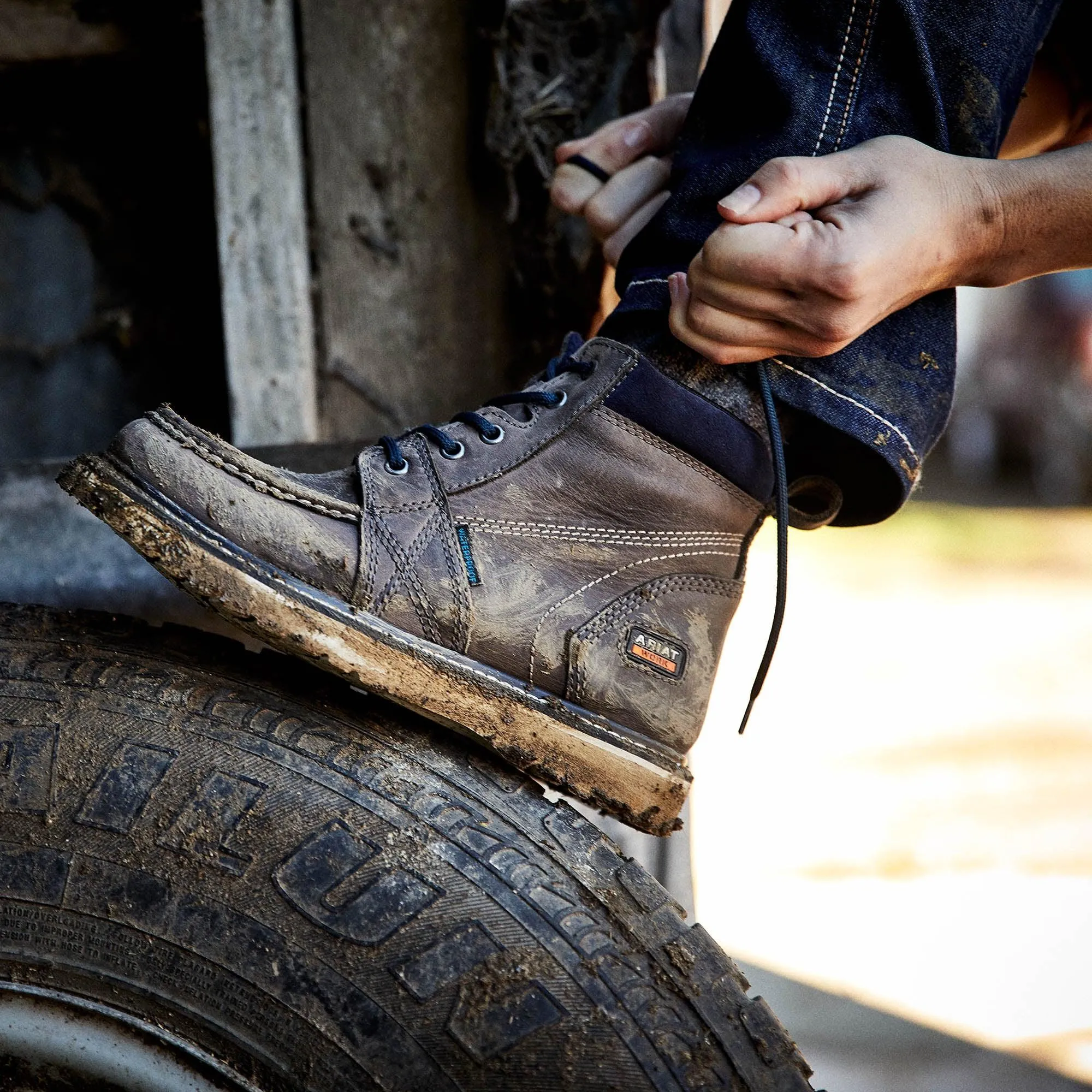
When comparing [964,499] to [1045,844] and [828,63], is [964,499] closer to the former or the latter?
[1045,844]

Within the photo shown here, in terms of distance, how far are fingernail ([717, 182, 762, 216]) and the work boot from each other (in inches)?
6.3

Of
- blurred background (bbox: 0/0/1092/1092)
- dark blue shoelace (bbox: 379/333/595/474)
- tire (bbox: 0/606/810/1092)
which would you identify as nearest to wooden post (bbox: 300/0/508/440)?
blurred background (bbox: 0/0/1092/1092)

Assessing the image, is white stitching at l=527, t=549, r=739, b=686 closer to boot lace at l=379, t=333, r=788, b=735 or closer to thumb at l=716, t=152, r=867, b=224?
boot lace at l=379, t=333, r=788, b=735

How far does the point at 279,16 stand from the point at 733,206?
0.93 meters

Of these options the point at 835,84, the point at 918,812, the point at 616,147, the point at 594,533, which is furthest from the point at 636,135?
the point at 918,812

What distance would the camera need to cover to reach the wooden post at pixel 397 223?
158 cm

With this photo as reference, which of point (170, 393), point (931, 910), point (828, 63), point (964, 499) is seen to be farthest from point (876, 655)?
point (964, 499)

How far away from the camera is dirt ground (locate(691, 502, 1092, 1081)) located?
73.3 inches

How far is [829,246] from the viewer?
0.90 metres

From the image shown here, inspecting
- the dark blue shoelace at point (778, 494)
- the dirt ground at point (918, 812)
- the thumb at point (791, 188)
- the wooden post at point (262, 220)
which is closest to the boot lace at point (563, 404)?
the dark blue shoelace at point (778, 494)

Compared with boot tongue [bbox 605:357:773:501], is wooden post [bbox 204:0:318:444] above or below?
above

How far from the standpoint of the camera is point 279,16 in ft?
4.94

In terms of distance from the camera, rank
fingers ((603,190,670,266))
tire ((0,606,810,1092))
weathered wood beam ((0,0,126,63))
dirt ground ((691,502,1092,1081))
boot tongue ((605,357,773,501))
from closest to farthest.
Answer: tire ((0,606,810,1092)) → boot tongue ((605,357,773,501)) → fingers ((603,190,670,266)) → weathered wood beam ((0,0,126,63)) → dirt ground ((691,502,1092,1081))

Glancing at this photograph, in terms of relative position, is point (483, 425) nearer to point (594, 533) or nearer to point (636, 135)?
point (594, 533)
